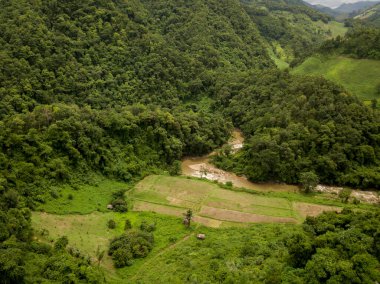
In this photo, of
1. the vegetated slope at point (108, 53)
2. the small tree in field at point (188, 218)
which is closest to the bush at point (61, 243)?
the small tree in field at point (188, 218)

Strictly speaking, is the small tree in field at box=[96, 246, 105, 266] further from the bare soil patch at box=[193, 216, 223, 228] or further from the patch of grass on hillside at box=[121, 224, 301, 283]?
the bare soil patch at box=[193, 216, 223, 228]

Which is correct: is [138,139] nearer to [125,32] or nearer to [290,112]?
[290,112]

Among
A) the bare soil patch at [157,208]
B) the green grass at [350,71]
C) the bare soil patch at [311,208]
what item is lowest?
the bare soil patch at [157,208]

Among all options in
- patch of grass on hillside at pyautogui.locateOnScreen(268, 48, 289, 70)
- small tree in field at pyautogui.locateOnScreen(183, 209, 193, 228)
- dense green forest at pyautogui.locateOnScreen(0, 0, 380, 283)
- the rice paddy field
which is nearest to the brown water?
dense green forest at pyautogui.locateOnScreen(0, 0, 380, 283)

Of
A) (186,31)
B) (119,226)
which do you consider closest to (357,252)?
(119,226)

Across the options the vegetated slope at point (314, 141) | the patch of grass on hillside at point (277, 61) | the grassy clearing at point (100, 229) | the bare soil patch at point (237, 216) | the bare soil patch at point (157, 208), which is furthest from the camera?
the patch of grass on hillside at point (277, 61)

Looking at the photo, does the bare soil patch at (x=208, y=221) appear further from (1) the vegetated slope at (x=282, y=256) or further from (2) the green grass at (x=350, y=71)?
(2) the green grass at (x=350, y=71)

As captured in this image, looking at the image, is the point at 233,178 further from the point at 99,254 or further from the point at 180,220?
the point at 99,254
